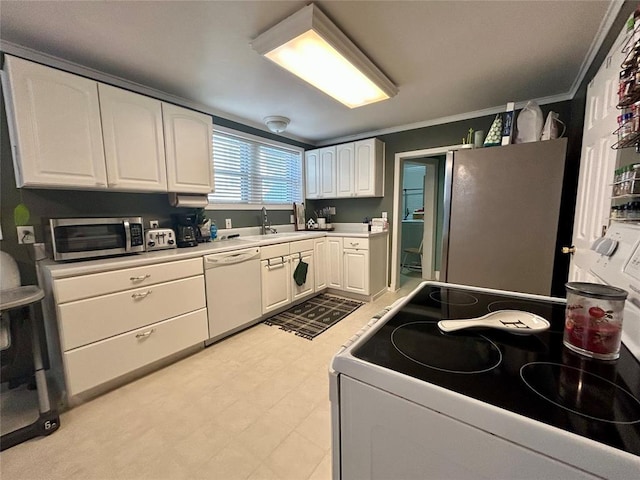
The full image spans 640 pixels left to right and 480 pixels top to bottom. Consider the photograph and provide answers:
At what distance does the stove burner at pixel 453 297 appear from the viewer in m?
A: 1.00

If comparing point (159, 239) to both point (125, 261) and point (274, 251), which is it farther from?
point (274, 251)

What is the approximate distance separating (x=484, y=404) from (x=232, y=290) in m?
2.32

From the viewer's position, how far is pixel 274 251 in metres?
2.92

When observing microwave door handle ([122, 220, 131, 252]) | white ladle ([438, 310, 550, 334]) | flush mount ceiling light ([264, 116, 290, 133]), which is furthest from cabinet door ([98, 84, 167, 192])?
white ladle ([438, 310, 550, 334])

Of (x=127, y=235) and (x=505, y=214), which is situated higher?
(x=505, y=214)

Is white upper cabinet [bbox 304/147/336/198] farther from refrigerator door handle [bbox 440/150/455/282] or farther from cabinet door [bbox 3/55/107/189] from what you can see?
cabinet door [bbox 3/55/107/189]

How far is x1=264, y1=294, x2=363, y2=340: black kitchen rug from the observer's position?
273cm

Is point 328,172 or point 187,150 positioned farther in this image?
point 328,172

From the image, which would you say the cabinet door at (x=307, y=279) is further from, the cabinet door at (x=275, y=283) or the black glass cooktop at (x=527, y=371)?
the black glass cooktop at (x=527, y=371)

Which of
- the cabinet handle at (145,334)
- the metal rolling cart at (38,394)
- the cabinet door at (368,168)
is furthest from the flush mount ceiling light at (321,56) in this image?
the cabinet handle at (145,334)

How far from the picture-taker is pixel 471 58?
6.38 ft

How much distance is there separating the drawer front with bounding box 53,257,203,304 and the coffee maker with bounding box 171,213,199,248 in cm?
35

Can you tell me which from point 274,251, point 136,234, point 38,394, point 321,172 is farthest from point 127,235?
point 321,172

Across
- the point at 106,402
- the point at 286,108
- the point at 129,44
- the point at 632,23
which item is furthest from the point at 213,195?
the point at 632,23
